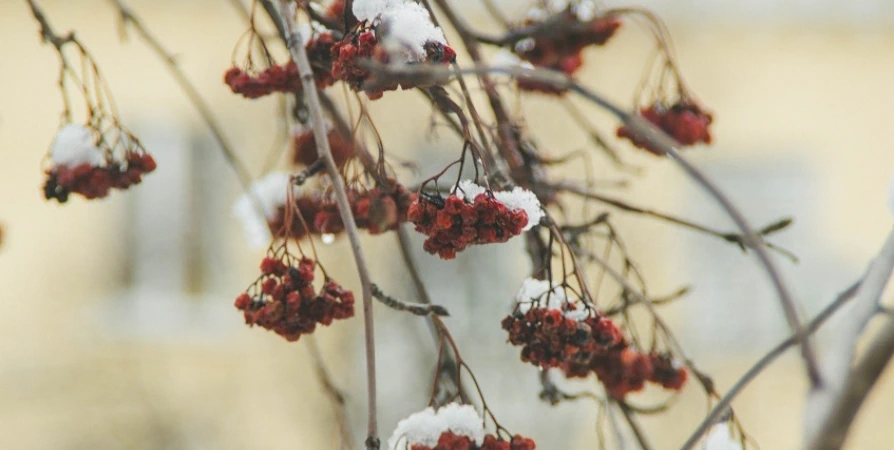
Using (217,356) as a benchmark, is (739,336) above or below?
below

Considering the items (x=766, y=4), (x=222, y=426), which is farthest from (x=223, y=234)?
(x=766, y=4)

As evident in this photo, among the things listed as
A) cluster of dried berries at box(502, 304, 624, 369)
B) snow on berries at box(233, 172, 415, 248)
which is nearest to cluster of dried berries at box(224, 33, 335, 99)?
snow on berries at box(233, 172, 415, 248)

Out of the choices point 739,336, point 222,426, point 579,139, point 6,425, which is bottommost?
Result: point 739,336

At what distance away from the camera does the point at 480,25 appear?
5289 millimetres

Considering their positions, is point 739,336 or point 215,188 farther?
point 739,336

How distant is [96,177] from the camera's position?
3.50ft

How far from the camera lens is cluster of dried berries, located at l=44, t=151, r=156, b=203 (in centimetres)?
107

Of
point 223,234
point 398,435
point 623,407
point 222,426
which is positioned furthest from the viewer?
point 223,234

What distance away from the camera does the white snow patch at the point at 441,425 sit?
2.70 feet

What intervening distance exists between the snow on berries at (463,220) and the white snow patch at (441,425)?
5.1 inches

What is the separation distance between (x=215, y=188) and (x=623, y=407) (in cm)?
378

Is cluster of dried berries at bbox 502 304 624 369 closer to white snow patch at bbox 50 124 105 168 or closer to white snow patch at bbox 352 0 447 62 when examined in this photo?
white snow patch at bbox 352 0 447 62

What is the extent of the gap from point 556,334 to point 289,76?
37cm

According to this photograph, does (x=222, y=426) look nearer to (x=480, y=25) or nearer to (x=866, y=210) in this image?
(x=480, y=25)
